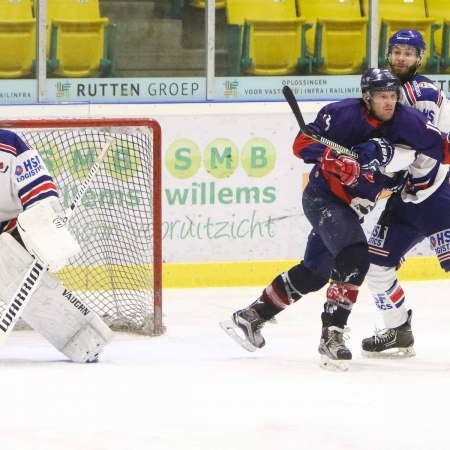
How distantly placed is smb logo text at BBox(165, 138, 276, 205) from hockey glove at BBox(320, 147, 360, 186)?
7.20ft

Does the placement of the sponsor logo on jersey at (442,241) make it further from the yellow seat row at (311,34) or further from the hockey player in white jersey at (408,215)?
the yellow seat row at (311,34)

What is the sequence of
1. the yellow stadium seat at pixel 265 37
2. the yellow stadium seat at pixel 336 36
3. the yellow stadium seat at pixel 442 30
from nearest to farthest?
the yellow stadium seat at pixel 265 37, the yellow stadium seat at pixel 336 36, the yellow stadium seat at pixel 442 30

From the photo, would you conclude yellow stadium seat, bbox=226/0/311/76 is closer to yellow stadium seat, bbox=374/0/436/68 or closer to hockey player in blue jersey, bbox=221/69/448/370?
yellow stadium seat, bbox=374/0/436/68

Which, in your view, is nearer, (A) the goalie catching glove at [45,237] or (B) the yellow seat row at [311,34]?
(A) the goalie catching glove at [45,237]

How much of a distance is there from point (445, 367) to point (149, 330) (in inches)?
50.7

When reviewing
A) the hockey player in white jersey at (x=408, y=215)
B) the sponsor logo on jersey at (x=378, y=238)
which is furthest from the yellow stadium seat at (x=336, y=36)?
the sponsor logo on jersey at (x=378, y=238)

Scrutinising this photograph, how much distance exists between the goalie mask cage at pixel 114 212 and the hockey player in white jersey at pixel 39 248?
0.74 m

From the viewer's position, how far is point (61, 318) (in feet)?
14.6

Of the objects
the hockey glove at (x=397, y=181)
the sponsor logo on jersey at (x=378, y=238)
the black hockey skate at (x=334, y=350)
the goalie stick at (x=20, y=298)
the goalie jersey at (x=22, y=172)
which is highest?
the goalie jersey at (x=22, y=172)

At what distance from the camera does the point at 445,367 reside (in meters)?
4.49

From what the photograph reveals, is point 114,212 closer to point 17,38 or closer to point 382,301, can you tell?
point 17,38

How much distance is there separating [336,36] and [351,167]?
297 cm

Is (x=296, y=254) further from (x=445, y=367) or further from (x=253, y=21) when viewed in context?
(x=445, y=367)

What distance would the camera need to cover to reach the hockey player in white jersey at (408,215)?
4.55m
